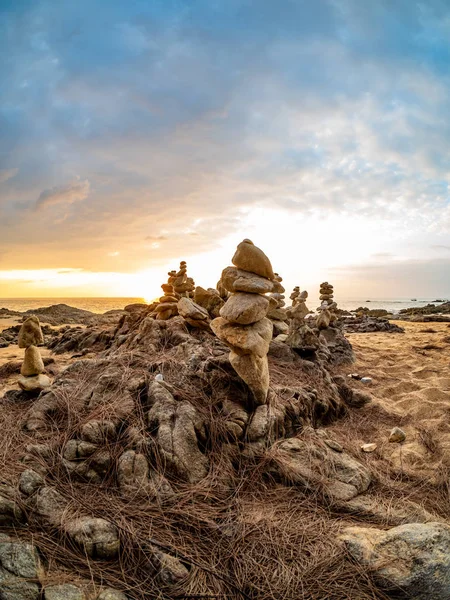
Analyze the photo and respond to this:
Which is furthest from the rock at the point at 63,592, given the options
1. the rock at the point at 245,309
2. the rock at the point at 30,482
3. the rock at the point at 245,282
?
the rock at the point at 245,282

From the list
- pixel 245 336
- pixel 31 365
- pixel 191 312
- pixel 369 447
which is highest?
pixel 191 312

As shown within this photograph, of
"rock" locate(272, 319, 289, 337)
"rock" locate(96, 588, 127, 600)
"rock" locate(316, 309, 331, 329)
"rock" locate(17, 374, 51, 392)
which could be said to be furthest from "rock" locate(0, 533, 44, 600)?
"rock" locate(316, 309, 331, 329)

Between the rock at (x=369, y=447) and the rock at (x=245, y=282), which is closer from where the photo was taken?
the rock at (x=245, y=282)

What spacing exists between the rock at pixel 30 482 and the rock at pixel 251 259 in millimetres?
3212

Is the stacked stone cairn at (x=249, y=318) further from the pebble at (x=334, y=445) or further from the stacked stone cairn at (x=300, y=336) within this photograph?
the stacked stone cairn at (x=300, y=336)

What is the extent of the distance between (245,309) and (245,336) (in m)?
0.34

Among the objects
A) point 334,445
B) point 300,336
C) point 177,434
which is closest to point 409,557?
point 334,445

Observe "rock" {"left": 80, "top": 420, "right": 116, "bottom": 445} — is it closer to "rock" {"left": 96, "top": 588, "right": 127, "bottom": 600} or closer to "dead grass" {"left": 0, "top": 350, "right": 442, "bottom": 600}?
"dead grass" {"left": 0, "top": 350, "right": 442, "bottom": 600}

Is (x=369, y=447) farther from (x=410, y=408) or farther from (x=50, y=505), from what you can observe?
(x=50, y=505)

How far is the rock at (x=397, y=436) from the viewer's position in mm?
4773

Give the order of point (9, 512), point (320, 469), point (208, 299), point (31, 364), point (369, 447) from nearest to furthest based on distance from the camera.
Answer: point (9, 512), point (320, 469), point (369, 447), point (31, 364), point (208, 299)

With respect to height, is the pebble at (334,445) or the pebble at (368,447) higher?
the pebble at (334,445)

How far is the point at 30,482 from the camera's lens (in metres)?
3.03

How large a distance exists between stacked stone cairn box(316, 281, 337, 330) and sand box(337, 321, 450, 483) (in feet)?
4.60
